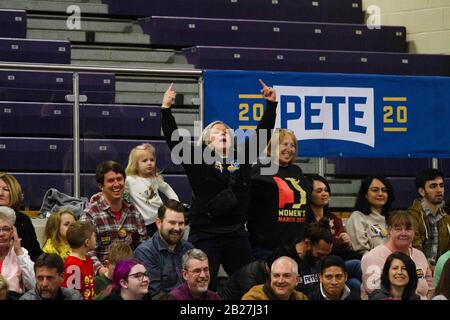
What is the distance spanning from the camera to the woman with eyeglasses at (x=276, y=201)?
864 cm

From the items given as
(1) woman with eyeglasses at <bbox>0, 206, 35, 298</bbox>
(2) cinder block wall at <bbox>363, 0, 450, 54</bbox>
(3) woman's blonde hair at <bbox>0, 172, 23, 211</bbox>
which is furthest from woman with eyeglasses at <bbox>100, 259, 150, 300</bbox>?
(2) cinder block wall at <bbox>363, 0, 450, 54</bbox>

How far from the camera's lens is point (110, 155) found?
895 cm

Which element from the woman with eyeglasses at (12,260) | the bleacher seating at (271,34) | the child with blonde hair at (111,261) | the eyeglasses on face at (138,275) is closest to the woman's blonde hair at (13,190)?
the woman with eyeglasses at (12,260)

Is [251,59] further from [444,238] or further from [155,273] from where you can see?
[155,273]

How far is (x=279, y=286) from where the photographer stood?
7566mm

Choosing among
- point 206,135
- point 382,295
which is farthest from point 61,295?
point 382,295

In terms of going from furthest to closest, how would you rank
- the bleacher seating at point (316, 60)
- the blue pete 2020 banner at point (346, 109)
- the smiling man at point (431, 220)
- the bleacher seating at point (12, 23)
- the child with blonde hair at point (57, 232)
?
the bleacher seating at point (316, 60)
the bleacher seating at point (12, 23)
the blue pete 2020 banner at point (346, 109)
the smiling man at point (431, 220)
the child with blonde hair at point (57, 232)

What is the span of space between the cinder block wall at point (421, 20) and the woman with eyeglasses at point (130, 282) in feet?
21.1

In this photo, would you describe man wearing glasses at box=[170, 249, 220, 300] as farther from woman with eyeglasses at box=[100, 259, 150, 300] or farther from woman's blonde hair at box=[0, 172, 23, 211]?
woman's blonde hair at box=[0, 172, 23, 211]

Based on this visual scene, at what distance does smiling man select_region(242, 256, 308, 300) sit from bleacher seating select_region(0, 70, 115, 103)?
211cm

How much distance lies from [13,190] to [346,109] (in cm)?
289

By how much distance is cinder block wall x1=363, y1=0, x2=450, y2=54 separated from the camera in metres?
12.9

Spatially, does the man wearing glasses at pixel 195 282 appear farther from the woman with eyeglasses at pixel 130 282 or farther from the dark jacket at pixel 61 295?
the dark jacket at pixel 61 295

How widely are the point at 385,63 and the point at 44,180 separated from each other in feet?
15.7
